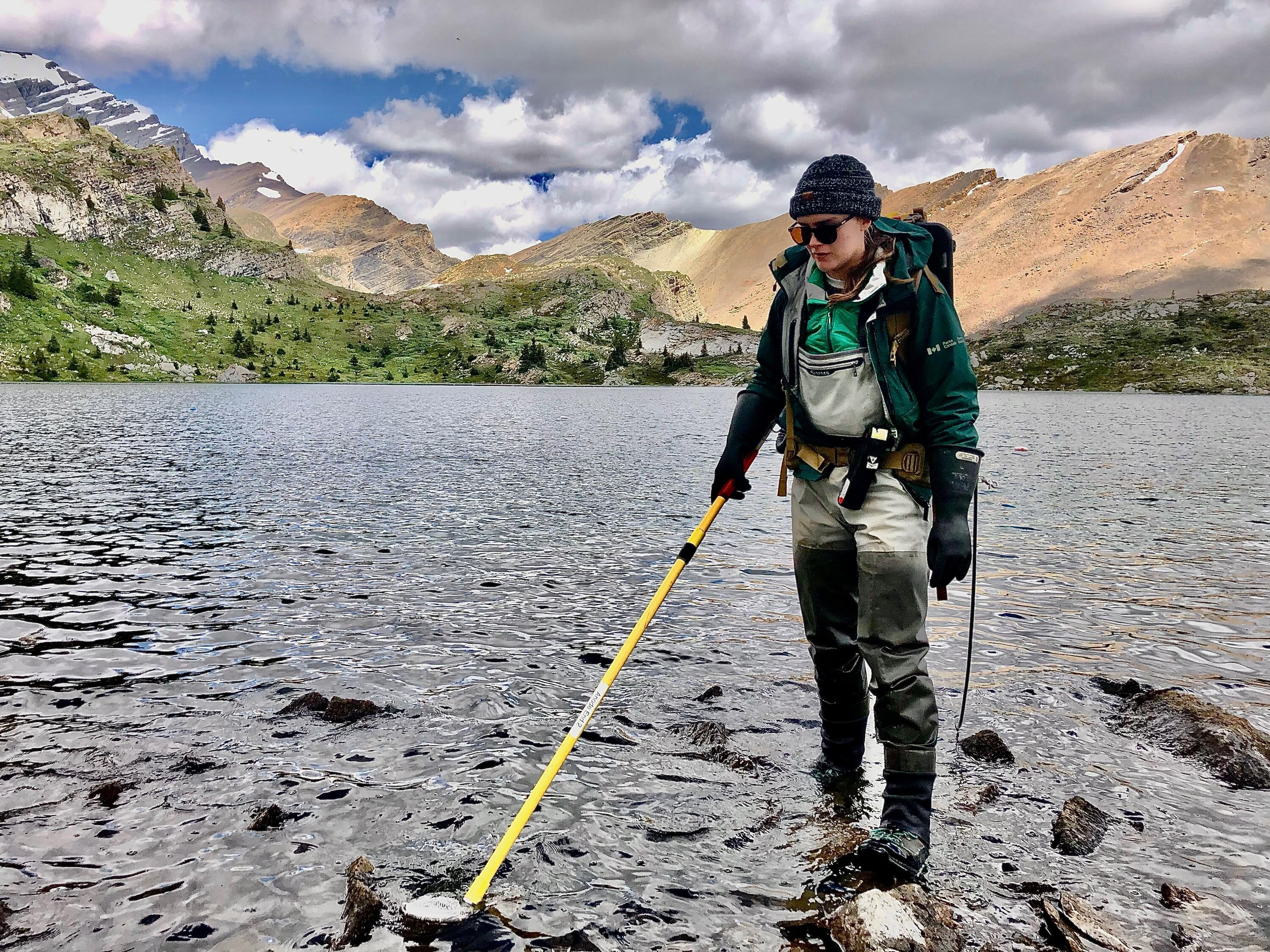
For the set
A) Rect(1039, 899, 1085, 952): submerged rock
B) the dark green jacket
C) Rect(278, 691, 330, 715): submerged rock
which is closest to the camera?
Rect(1039, 899, 1085, 952): submerged rock

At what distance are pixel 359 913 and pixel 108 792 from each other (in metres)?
3.63

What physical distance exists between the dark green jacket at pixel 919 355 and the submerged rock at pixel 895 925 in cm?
356

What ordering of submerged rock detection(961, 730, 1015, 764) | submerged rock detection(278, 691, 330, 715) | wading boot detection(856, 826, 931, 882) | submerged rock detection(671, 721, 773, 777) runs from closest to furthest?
wading boot detection(856, 826, 931, 882), submerged rock detection(671, 721, 773, 777), submerged rock detection(961, 730, 1015, 764), submerged rock detection(278, 691, 330, 715)

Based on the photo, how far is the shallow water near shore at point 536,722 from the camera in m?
5.88

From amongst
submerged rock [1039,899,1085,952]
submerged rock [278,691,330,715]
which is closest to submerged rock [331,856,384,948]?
submerged rock [278,691,330,715]

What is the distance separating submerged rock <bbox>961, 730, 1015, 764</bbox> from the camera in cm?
841

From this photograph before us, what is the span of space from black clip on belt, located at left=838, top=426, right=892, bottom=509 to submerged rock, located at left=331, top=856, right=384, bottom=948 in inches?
196

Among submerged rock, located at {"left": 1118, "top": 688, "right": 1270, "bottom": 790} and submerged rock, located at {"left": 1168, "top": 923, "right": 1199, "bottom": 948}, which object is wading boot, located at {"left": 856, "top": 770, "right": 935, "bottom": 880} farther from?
submerged rock, located at {"left": 1118, "top": 688, "right": 1270, "bottom": 790}

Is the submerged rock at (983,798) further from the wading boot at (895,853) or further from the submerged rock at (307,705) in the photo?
the submerged rock at (307,705)

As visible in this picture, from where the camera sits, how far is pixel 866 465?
647 cm

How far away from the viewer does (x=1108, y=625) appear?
14.1 metres

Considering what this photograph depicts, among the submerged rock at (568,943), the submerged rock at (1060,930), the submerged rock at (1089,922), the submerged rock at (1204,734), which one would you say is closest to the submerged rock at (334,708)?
the submerged rock at (568,943)

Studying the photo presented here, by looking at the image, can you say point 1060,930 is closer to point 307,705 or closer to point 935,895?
point 935,895

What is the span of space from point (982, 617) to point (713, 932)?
10952mm
